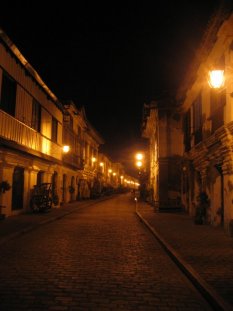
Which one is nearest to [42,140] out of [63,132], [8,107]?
[8,107]

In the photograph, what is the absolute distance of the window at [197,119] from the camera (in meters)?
16.4

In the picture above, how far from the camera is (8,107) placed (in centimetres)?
1631

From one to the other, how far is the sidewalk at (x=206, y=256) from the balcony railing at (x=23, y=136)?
7.64 metres

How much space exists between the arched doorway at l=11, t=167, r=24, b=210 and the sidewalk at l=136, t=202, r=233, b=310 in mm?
7937

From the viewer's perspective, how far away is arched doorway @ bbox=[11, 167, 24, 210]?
1750 centimetres

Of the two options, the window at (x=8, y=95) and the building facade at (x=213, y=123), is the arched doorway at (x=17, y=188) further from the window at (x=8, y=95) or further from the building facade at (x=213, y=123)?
the building facade at (x=213, y=123)

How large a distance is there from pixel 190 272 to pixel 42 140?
1576 centimetres

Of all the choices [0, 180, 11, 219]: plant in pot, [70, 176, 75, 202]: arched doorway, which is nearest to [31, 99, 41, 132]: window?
[0, 180, 11, 219]: plant in pot

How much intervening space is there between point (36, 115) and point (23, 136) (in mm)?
3451

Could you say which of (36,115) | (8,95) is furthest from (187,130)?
(8,95)

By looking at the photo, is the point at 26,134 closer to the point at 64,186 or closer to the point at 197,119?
the point at 197,119

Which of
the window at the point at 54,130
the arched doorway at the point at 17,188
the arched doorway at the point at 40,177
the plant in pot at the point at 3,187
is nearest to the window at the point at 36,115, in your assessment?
the arched doorway at the point at 40,177

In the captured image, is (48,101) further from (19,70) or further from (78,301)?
(78,301)

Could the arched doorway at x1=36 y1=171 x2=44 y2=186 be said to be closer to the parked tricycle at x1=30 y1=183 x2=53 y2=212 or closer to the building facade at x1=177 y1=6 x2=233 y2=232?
the parked tricycle at x1=30 y1=183 x2=53 y2=212
